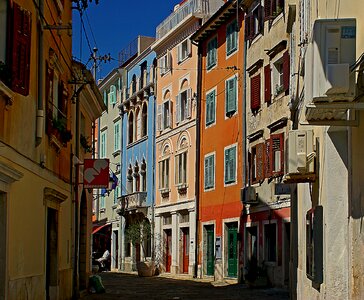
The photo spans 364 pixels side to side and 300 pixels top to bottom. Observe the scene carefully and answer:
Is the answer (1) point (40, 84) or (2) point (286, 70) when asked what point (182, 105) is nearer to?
(2) point (286, 70)

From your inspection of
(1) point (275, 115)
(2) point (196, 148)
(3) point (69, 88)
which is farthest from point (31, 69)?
(2) point (196, 148)

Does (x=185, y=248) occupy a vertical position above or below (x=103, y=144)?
below

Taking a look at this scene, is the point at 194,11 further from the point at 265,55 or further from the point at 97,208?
the point at 97,208

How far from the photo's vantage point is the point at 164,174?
42812mm

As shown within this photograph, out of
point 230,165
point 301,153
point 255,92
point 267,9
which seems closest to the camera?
point 301,153

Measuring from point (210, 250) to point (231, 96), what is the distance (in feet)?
21.9

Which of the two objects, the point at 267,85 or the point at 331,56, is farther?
the point at 267,85

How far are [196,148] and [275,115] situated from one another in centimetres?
1025

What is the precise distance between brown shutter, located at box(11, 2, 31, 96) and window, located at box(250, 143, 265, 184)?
1510 cm

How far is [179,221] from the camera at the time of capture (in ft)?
→ 131

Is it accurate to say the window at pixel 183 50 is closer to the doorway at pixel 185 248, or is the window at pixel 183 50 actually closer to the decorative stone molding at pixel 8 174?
the doorway at pixel 185 248

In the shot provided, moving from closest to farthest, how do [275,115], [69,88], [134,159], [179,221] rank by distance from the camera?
[69,88], [275,115], [179,221], [134,159]

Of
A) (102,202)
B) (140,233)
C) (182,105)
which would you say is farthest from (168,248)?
(102,202)

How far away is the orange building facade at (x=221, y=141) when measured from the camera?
32562 mm
